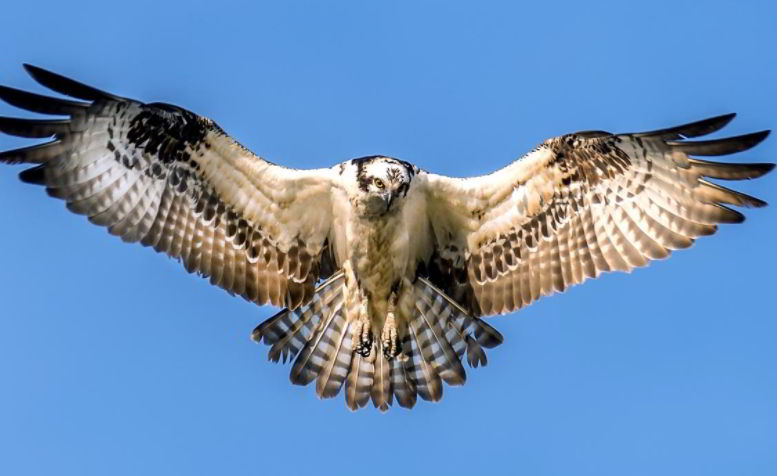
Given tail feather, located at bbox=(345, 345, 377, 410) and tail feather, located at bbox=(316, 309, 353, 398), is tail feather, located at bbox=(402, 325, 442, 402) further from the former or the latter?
tail feather, located at bbox=(316, 309, 353, 398)

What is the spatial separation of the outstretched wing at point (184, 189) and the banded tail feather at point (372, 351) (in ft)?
0.81

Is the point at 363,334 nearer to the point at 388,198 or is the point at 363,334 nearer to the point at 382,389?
the point at 382,389

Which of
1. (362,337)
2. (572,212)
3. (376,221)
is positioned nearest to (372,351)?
(362,337)

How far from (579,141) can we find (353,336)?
109 inches

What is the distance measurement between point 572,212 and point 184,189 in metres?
3.58

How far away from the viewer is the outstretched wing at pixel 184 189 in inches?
494

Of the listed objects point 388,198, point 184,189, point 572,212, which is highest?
point 184,189

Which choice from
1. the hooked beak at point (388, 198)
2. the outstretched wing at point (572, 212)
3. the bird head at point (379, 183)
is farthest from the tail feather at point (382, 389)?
the hooked beak at point (388, 198)

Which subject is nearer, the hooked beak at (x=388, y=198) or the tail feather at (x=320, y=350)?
the hooked beak at (x=388, y=198)

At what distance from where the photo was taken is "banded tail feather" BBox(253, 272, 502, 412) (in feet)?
43.4

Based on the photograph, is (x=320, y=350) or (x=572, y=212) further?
(x=320, y=350)

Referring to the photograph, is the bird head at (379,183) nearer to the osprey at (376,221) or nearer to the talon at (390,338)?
the osprey at (376,221)

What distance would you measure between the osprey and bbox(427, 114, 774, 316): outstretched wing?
1cm

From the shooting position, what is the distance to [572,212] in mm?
13094
